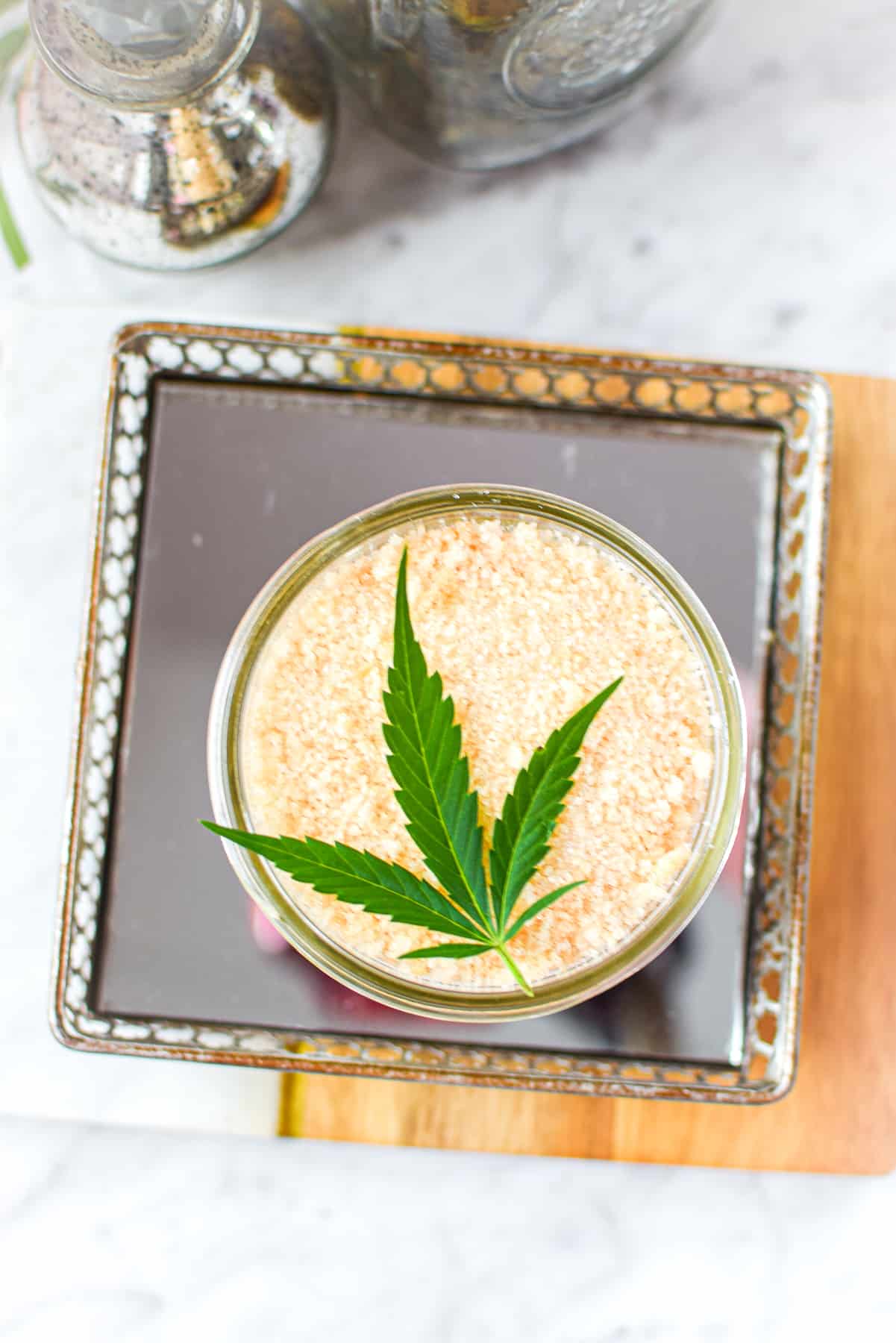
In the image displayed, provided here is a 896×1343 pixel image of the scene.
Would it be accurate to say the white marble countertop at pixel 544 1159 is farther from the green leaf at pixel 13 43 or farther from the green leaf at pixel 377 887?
the green leaf at pixel 377 887

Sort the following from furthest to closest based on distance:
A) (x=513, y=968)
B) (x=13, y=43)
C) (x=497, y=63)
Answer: (x=13, y=43), (x=497, y=63), (x=513, y=968)

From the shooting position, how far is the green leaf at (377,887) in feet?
1.89

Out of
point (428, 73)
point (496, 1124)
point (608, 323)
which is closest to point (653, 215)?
point (608, 323)

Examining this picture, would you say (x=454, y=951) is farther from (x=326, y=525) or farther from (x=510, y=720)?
(x=326, y=525)

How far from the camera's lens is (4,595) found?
0.81 metres

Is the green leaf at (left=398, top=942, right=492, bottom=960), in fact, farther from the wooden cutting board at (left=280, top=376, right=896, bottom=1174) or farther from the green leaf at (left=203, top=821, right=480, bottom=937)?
the wooden cutting board at (left=280, top=376, right=896, bottom=1174)

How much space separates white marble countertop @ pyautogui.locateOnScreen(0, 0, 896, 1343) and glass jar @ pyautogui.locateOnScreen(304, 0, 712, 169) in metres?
0.05

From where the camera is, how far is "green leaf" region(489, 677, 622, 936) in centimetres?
57

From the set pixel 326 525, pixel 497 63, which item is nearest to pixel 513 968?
pixel 326 525

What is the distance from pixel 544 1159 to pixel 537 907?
1.17 feet

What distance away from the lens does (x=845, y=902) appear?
79cm

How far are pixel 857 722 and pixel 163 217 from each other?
1.85 ft

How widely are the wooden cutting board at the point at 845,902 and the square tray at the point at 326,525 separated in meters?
0.07

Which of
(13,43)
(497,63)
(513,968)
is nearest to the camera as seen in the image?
(513,968)
